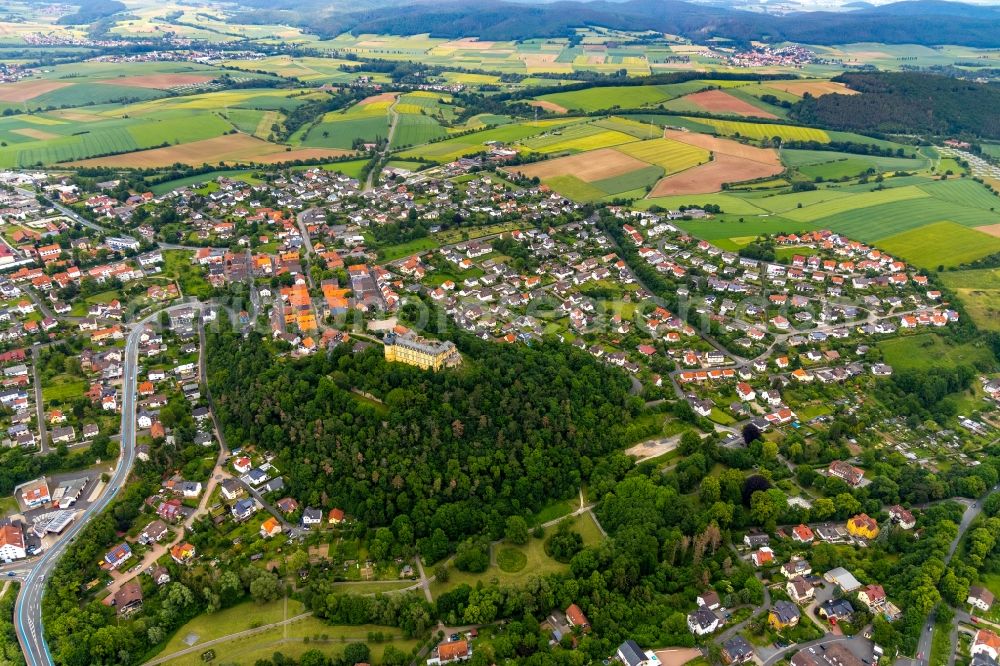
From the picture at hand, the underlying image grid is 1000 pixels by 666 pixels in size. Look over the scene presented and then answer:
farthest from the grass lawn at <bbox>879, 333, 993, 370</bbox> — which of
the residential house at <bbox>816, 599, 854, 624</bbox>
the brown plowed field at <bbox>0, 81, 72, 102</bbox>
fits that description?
the brown plowed field at <bbox>0, 81, 72, 102</bbox>

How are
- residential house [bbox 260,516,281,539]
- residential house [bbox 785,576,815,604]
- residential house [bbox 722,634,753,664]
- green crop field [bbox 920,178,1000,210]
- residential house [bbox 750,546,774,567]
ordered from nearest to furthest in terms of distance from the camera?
residential house [bbox 722,634,753,664]
residential house [bbox 785,576,815,604]
residential house [bbox 750,546,774,567]
residential house [bbox 260,516,281,539]
green crop field [bbox 920,178,1000,210]

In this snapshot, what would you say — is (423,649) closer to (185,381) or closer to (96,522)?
(96,522)

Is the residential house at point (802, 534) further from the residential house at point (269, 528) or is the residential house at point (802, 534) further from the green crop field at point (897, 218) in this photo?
the green crop field at point (897, 218)

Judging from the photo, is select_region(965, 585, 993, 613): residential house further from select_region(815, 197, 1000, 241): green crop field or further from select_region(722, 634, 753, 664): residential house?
select_region(815, 197, 1000, 241): green crop field

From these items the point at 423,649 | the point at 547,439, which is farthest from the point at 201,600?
the point at 547,439

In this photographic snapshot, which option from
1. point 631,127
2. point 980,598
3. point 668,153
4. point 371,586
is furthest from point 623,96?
point 371,586

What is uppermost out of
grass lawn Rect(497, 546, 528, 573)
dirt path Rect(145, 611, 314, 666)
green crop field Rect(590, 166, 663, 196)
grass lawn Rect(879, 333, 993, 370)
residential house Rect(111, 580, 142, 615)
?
green crop field Rect(590, 166, 663, 196)

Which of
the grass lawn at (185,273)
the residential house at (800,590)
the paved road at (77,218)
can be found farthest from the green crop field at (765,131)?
the residential house at (800,590)
